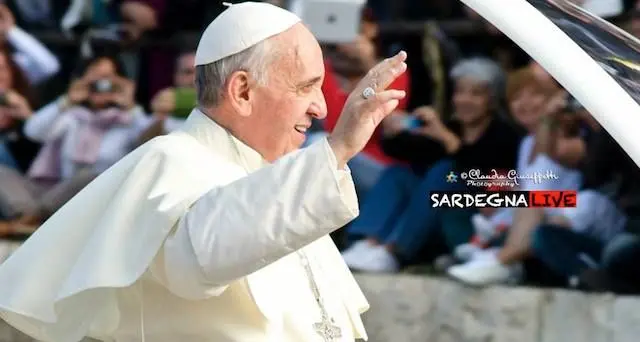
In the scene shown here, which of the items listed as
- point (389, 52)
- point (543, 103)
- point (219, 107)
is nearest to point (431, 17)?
point (389, 52)

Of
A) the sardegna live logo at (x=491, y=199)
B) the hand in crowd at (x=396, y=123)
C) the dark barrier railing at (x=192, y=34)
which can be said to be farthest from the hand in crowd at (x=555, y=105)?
the sardegna live logo at (x=491, y=199)

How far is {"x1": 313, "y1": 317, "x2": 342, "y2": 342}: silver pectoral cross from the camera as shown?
165 inches

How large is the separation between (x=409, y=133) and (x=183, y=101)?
152 cm

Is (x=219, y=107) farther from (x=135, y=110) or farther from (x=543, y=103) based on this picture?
(x=135, y=110)

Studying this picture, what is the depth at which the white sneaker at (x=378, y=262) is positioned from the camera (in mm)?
8047

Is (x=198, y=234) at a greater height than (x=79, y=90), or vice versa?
(x=198, y=234)

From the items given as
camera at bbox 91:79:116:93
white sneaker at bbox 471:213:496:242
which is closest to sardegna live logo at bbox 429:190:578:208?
white sneaker at bbox 471:213:496:242

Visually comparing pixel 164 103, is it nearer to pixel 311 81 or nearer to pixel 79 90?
pixel 79 90

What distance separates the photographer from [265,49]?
4121mm

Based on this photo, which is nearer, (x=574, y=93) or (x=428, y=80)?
(x=574, y=93)

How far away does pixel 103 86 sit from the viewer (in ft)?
30.7

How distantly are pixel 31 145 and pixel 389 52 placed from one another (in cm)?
228

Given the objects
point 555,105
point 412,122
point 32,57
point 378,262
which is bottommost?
point 378,262

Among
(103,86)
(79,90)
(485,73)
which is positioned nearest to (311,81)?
(485,73)
